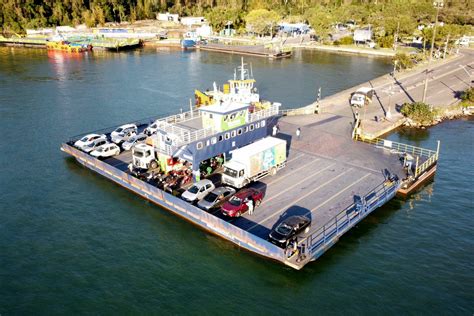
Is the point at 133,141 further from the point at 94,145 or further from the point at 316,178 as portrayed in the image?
the point at 316,178

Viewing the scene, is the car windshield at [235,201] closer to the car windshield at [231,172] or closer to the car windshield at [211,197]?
the car windshield at [211,197]

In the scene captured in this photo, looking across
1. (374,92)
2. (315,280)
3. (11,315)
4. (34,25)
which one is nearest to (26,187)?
(11,315)

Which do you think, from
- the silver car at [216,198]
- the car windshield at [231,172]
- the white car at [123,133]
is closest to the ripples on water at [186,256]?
the silver car at [216,198]

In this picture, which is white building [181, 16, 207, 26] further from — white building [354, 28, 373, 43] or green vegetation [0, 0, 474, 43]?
white building [354, 28, 373, 43]

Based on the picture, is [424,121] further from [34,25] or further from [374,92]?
[34,25]

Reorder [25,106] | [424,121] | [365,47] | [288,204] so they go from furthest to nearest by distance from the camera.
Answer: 1. [365,47]
2. [25,106]
3. [424,121]
4. [288,204]

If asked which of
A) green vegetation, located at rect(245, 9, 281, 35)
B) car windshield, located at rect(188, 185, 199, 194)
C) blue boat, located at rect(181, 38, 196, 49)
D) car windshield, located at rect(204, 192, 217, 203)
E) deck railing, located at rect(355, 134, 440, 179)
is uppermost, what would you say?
green vegetation, located at rect(245, 9, 281, 35)

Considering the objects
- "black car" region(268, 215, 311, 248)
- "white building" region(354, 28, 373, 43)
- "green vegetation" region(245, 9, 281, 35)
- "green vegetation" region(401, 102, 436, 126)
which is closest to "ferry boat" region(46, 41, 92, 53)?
"green vegetation" region(245, 9, 281, 35)

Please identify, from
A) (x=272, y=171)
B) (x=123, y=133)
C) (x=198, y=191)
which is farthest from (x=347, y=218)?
(x=123, y=133)
